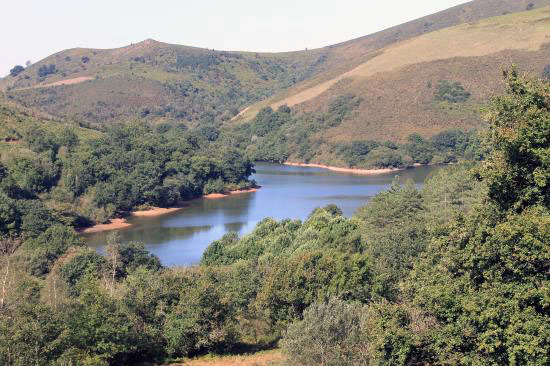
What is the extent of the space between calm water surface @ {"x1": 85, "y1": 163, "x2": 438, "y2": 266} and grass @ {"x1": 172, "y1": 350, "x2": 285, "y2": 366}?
27.3m

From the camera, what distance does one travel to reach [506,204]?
1861cm

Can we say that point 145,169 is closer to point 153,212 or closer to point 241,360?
point 153,212

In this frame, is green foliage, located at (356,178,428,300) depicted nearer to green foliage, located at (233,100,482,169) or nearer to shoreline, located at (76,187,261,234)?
shoreline, located at (76,187,261,234)

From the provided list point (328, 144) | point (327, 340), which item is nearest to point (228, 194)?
point (328, 144)

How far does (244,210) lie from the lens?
84.4 m

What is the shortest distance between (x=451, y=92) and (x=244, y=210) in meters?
82.6

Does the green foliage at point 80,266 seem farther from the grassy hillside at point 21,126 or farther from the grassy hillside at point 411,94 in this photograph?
the grassy hillside at point 411,94

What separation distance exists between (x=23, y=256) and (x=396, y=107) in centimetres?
11682

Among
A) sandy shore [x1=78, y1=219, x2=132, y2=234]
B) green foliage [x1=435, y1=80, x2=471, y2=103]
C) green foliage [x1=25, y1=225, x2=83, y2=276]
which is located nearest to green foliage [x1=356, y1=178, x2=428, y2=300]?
green foliage [x1=25, y1=225, x2=83, y2=276]

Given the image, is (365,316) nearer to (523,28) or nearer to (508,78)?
(508,78)

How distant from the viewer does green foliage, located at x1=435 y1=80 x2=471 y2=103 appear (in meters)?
149

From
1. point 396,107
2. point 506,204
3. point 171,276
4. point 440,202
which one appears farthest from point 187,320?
point 396,107

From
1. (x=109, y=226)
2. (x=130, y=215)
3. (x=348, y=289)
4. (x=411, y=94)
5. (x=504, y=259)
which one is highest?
(x=411, y=94)

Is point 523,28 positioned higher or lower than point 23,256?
higher
